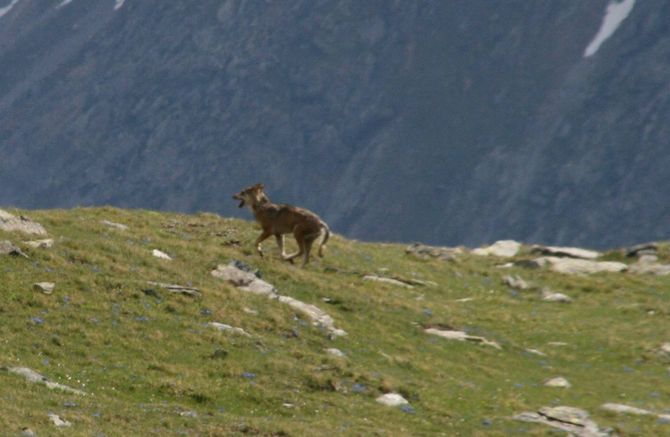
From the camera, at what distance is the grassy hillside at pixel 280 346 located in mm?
26594

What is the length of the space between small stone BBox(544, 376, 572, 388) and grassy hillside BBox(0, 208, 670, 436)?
0.32 m

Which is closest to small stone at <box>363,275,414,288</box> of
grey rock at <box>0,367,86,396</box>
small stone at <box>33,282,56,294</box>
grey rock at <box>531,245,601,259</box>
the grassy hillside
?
the grassy hillside

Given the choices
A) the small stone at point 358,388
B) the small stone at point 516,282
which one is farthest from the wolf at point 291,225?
the small stone at point 358,388

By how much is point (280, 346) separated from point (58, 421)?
10822 mm

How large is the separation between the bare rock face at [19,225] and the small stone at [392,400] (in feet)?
49.7

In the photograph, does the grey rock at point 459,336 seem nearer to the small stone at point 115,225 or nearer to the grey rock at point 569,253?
the small stone at point 115,225

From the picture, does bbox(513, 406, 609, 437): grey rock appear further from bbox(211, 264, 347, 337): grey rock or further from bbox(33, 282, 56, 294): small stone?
bbox(33, 282, 56, 294): small stone

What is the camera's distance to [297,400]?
28.2m

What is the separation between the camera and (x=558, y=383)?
110 feet

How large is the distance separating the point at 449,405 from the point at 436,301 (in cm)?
1437

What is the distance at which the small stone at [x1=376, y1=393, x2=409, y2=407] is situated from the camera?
29252 mm

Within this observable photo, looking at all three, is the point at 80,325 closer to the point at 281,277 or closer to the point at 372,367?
the point at 372,367

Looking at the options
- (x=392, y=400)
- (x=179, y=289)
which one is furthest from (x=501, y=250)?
(x=392, y=400)

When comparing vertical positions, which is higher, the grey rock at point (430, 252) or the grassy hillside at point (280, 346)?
the grey rock at point (430, 252)
